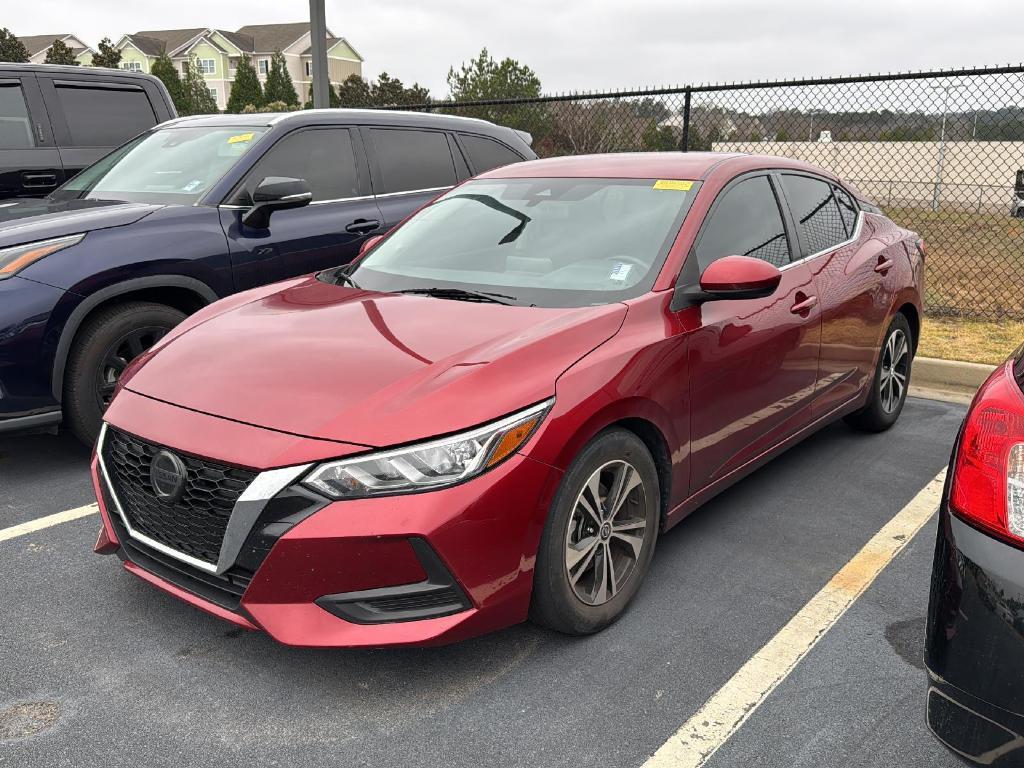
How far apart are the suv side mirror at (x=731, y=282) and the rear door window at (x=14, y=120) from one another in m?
5.85

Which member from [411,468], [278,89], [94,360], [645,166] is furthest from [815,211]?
[278,89]

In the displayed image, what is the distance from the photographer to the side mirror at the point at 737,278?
3.33m

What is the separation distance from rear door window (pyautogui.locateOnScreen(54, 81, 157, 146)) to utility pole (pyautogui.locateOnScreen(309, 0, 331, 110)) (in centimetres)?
155

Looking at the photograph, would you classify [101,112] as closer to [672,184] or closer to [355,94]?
[672,184]

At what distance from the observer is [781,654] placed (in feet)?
9.86

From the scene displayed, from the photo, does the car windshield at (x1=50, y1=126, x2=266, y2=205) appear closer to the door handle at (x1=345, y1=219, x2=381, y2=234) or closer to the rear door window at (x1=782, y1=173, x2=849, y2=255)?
the door handle at (x1=345, y1=219, x2=381, y2=234)

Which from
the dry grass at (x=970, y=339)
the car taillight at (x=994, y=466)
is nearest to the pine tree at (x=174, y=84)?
the dry grass at (x=970, y=339)

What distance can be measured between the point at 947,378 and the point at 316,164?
14.7 feet

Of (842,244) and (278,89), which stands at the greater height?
(842,244)

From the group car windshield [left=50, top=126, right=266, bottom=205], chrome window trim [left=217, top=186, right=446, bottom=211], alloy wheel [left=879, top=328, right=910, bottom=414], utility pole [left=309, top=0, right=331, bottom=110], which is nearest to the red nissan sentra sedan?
alloy wheel [left=879, top=328, right=910, bottom=414]

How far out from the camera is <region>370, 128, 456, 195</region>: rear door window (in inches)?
242

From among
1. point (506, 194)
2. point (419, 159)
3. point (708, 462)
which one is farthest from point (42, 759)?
point (419, 159)

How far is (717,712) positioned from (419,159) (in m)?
4.59

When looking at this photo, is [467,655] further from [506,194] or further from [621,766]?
[506,194]
